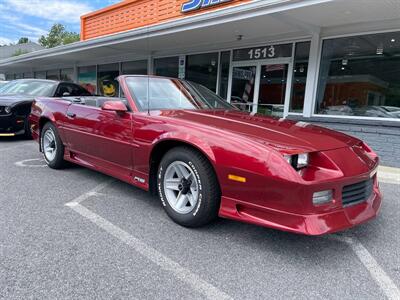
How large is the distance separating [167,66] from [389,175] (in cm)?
830

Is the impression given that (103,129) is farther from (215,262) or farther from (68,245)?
(215,262)

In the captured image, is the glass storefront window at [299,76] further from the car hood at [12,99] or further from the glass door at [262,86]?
the car hood at [12,99]

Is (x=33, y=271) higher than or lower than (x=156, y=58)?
lower

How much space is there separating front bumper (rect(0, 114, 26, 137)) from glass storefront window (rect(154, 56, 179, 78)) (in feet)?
18.1

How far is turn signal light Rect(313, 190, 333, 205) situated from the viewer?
2.31 m

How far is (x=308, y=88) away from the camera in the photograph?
24.7 ft

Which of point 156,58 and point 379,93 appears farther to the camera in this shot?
point 156,58

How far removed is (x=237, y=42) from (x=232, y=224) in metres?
7.06

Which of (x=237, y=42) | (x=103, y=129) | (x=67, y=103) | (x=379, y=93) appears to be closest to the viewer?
(x=103, y=129)

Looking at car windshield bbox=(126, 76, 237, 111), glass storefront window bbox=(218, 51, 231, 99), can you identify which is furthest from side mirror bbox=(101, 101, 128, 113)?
glass storefront window bbox=(218, 51, 231, 99)

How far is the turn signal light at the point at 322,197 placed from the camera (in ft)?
7.57

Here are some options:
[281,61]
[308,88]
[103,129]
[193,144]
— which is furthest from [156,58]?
[193,144]

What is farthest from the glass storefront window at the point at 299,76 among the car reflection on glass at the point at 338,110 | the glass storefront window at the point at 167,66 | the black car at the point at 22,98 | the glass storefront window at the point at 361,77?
the black car at the point at 22,98

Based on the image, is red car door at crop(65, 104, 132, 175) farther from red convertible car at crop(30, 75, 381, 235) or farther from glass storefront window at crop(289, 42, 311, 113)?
glass storefront window at crop(289, 42, 311, 113)
